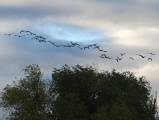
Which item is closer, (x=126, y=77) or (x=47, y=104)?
(x=47, y=104)

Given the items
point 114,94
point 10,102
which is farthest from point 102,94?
point 10,102

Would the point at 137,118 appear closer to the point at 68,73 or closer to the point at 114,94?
the point at 114,94

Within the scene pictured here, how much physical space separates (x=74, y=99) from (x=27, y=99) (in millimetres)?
10518

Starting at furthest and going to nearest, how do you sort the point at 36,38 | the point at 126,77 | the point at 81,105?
the point at 126,77
the point at 81,105
the point at 36,38

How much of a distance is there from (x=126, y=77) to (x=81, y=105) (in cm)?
3161

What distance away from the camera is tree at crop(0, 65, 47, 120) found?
Result: 92.5 metres

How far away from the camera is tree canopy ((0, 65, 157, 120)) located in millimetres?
92125

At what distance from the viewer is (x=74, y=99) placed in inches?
3676

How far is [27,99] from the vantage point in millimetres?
96250

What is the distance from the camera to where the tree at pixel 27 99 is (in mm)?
92500

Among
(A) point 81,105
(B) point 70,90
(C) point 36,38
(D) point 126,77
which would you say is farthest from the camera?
(D) point 126,77

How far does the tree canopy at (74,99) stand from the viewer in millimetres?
92125

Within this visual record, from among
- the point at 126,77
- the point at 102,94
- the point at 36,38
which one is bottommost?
the point at 36,38

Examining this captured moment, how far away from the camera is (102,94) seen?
101750mm
